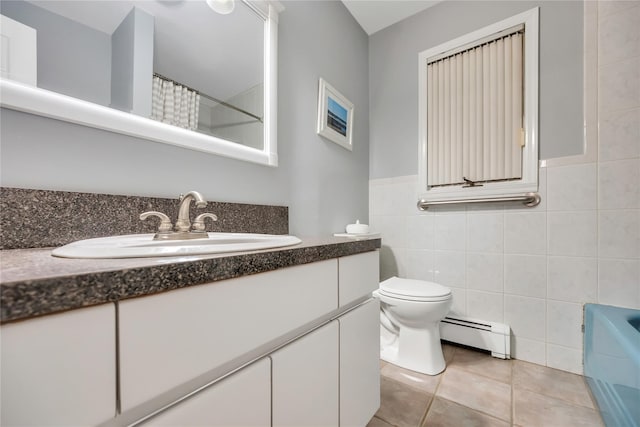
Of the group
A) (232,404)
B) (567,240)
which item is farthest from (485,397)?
(232,404)

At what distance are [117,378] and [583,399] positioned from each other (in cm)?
186

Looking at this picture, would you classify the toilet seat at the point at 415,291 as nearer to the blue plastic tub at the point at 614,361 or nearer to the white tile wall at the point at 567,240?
the white tile wall at the point at 567,240

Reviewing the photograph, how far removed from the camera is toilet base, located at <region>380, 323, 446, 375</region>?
1434mm

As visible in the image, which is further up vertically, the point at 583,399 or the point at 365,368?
the point at 365,368

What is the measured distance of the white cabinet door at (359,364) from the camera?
847 mm

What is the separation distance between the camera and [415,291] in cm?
143

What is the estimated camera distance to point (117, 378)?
13.8 inches

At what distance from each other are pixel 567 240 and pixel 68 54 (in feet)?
7.48

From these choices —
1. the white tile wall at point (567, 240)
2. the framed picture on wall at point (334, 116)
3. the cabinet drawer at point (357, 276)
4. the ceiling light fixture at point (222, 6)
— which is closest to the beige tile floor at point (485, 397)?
the white tile wall at point (567, 240)

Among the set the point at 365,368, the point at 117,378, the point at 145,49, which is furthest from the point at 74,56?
the point at 365,368

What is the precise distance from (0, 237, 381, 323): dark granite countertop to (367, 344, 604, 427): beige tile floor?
3.52 feet

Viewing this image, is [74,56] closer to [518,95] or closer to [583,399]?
[518,95]

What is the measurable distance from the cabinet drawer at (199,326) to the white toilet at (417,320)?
93cm

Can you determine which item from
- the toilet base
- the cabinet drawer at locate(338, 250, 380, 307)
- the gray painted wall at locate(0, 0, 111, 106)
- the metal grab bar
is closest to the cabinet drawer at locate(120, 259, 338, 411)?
the cabinet drawer at locate(338, 250, 380, 307)
